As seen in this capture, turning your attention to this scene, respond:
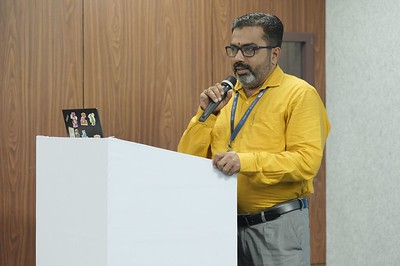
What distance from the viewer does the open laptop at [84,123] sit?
2.24 meters

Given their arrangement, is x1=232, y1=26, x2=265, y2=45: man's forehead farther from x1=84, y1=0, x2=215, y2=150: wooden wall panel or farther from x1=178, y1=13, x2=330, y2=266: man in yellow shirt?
x1=84, y1=0, x2=215, y2=150: wooden wall panel

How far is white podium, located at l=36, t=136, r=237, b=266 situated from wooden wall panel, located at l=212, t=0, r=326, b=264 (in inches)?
78.0

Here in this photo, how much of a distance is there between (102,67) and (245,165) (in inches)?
69.5

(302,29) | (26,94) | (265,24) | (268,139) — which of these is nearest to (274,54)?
(265,24)

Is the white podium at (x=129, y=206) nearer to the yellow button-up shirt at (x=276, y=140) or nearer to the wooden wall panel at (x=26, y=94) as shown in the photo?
the yellow button-up shirt at (x=276, y=140)

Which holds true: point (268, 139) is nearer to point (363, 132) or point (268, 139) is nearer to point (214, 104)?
point (214, 104)

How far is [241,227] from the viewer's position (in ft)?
8.79

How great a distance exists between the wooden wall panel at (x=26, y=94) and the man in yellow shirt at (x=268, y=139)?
1328mm

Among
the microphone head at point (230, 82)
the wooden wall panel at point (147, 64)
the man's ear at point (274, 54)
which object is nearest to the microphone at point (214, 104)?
the microphone head at point (230, 82)

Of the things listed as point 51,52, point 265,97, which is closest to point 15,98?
point 51,52

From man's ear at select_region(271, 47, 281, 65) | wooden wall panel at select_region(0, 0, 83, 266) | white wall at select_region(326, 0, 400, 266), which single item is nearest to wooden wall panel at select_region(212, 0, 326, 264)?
white wall at select_region(326, 0, 400, 266)

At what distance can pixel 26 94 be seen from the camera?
377cm

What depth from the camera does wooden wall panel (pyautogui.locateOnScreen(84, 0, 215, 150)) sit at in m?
3.93

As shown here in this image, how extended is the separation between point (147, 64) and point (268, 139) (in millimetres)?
1564
